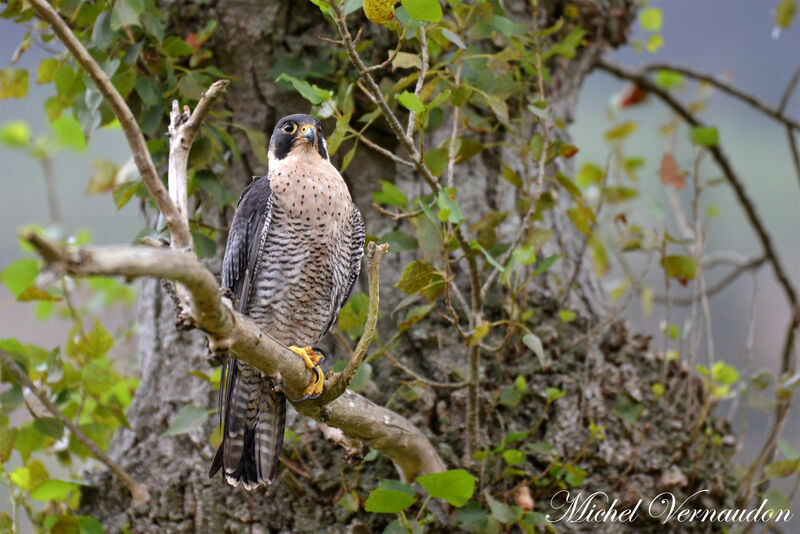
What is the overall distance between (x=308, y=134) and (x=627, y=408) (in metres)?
1.44

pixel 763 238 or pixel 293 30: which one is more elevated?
pixel 293 30

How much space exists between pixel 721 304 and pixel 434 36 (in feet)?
13.8

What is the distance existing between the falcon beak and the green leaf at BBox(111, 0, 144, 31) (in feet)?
1.74

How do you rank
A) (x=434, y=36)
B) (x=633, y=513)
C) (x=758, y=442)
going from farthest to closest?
(x=758, y=442) < (x=633, y=513) < (x=434, y=36)

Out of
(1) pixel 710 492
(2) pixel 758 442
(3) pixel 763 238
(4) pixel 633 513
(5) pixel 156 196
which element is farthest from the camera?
(2) pixel 758 442

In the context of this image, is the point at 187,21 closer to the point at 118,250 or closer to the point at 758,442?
the point at 118,250

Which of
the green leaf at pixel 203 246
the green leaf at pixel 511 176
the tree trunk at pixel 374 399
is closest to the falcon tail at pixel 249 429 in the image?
the tree trunk at pixel 374 399

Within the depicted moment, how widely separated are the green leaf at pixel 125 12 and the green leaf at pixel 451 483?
Result: 1.40m

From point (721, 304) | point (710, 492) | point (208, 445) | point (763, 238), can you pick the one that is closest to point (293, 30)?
point (208, 445)

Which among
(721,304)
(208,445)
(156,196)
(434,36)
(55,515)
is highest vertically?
(434,36)

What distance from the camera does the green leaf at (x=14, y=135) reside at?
3.49 meters

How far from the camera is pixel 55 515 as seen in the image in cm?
256

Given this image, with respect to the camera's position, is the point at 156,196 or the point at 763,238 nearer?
the point at 156,196

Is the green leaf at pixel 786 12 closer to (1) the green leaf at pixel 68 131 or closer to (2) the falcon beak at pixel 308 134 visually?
(2) the falcon beak at pixel 308 134
